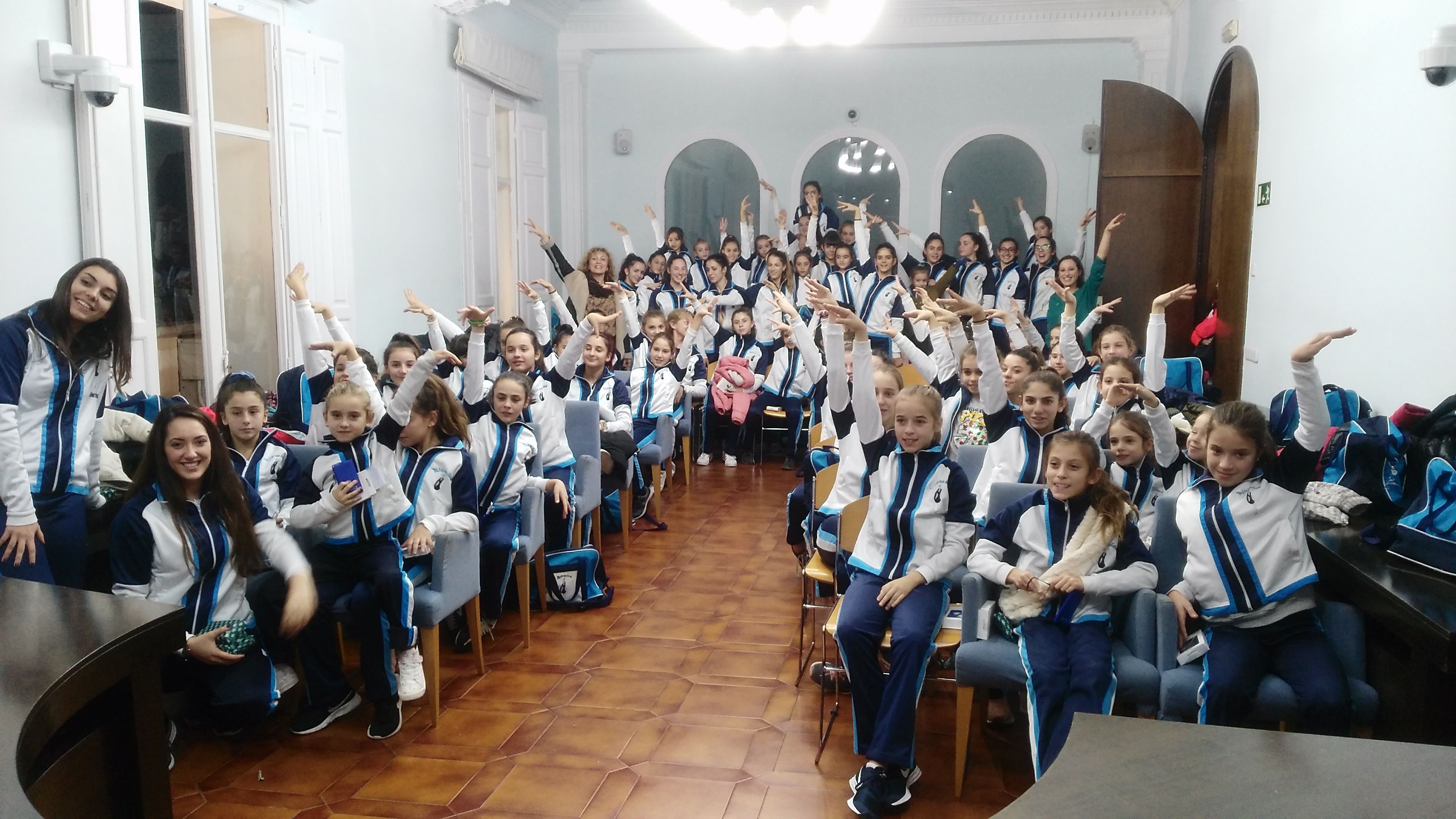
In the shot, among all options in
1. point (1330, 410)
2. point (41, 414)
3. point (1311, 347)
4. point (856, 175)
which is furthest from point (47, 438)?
point (856, 175)

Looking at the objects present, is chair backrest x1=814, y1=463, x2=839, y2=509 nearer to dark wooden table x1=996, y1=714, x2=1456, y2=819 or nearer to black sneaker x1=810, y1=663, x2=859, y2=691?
black sneaker x1=810, y1=663, x2=859, y2=691

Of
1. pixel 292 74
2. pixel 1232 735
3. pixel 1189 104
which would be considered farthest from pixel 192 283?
pixel 1189 104

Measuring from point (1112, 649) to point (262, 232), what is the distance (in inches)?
188

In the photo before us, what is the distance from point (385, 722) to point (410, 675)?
0.51ft

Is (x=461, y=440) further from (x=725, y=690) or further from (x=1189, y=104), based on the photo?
(x=1189, y=104)

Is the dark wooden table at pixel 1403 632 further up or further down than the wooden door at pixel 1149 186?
further down

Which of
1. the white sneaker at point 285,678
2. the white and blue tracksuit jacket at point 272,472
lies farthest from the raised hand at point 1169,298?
the white sneaker at point 285,678

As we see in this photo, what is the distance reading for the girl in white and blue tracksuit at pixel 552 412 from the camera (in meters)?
4.30

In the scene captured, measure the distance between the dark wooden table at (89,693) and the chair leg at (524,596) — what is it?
1743mm

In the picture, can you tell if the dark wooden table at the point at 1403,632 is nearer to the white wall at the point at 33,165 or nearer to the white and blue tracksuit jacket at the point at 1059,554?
the white and blue tracksuit jacket at the point at 1059,554

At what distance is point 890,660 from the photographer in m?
3.02

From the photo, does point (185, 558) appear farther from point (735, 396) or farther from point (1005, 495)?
point (735, 396)

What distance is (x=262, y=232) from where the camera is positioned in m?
5.72

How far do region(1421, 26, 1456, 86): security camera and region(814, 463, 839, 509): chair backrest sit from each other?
2.41 meters
